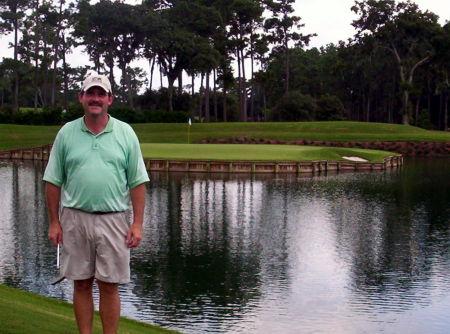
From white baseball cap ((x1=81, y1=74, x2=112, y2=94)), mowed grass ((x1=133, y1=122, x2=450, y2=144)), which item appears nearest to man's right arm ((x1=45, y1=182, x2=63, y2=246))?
white baseball cap ((x1=81, y1=74, x2=112, y2=94))

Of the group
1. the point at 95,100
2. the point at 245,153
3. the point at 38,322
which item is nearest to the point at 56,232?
the point at 95,100

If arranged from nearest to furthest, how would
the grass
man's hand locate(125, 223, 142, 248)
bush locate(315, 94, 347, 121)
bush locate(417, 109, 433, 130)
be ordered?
man's hand locate(125, 223, 142, 248) → the grass → bush locate(315, 94, 347, 121) → bush locate(417, 109, 433, 130)

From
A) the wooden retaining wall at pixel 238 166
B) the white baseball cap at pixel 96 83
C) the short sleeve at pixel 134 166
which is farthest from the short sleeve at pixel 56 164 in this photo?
the wooden retaining wall at pixel 238 166

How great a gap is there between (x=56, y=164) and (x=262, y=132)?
67587 millimetres

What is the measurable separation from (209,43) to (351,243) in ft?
218

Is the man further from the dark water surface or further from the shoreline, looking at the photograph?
the shoreline

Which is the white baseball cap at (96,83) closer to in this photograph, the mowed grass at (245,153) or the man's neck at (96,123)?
the man's neck at (96,123)

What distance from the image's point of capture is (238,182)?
4128 cm

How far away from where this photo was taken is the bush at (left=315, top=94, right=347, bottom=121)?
285 feet

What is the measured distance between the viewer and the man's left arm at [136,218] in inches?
254

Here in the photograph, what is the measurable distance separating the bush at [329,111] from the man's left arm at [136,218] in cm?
8125

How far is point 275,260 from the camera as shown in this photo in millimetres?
20094

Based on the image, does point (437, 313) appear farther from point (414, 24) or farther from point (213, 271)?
point (414, 24)

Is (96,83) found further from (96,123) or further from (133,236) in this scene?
(133,236)
